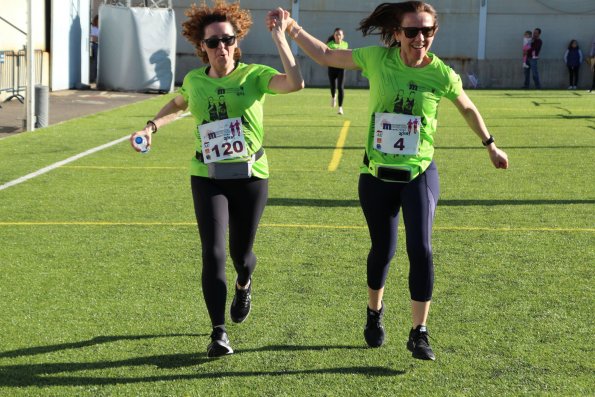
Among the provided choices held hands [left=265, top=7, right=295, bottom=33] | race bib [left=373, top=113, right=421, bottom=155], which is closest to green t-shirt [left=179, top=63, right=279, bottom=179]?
held hands [left=265, top=7, right=295, bottom=33]

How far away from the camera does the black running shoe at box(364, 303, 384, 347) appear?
604cm

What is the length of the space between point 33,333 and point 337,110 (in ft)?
67.6

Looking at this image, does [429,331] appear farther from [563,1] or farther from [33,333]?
[563,1]

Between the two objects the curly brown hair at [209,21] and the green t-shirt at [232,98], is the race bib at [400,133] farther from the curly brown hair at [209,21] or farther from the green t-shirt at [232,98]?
the curly brown hair at [209,21]

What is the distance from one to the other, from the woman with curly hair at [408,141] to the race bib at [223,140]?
592 millimetres

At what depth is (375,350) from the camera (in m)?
5.98

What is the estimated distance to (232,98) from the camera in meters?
6.04

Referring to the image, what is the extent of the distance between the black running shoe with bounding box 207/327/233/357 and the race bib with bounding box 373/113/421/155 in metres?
1.28

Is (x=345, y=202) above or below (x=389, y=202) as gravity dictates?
below

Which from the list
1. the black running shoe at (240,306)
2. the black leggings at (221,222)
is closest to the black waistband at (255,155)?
the black leggings at (221,222)

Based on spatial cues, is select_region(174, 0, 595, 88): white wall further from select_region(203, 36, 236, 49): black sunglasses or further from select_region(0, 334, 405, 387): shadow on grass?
select_region(0, 334, 405, 387): shadow on grass

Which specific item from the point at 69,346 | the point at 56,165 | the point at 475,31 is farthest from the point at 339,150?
the point at 475,31

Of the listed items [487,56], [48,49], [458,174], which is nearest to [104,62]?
[48,49]

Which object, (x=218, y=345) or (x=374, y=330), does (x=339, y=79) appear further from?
(x=218, y=345)
